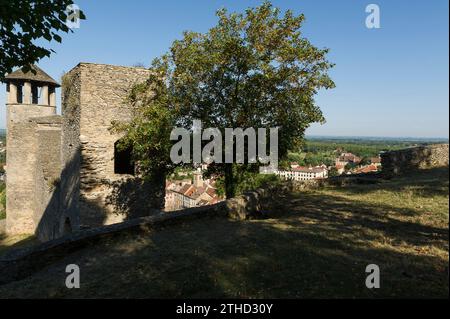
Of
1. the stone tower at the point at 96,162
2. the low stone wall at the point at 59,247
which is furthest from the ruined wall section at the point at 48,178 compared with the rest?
the low stone wall at the point at 59,247

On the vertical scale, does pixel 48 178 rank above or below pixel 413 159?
below

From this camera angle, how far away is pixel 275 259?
583cm

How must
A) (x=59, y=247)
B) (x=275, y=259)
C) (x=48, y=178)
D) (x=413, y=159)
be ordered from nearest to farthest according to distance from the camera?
1. (x=275, y=259)
2. (x=59, y=247)
3. (x=413, y=159)
4. (x=48, y=178)

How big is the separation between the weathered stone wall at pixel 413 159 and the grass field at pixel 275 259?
8316mm

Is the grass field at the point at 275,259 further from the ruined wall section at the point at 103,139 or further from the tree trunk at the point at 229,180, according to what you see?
the ruined wall section at the point at 103,139

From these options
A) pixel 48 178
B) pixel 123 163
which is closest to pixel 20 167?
pixel 48 178

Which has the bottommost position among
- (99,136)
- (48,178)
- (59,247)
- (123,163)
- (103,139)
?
(59,247)

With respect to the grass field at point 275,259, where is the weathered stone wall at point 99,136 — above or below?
above

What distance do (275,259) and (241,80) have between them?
864cm

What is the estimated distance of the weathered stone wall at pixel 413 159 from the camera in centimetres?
1731

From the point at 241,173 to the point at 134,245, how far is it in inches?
310

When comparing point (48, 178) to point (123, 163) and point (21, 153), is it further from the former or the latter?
point (21, 153)
